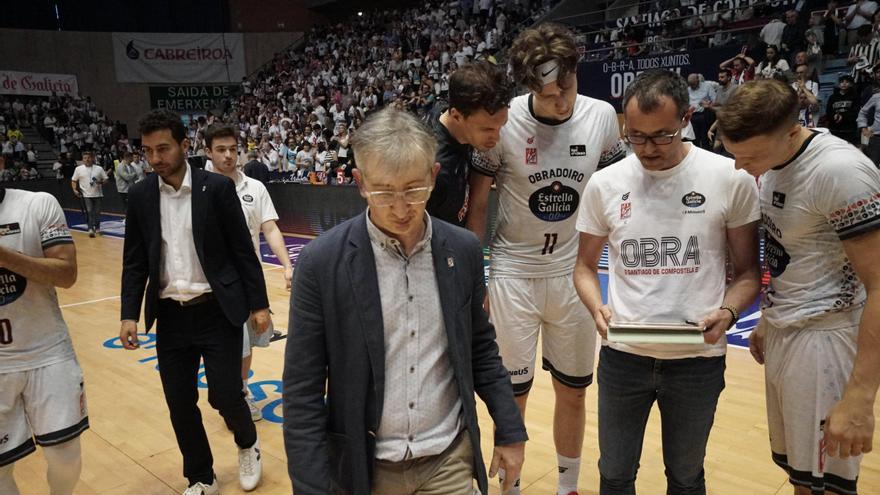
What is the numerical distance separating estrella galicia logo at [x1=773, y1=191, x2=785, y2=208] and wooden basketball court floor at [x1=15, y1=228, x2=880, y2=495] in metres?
1.80

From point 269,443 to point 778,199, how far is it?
326cm

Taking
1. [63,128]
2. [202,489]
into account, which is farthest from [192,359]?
[63,128]

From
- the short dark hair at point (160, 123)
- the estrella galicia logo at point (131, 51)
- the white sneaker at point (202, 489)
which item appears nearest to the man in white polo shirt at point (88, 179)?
the short dark hair at point (160, 123)

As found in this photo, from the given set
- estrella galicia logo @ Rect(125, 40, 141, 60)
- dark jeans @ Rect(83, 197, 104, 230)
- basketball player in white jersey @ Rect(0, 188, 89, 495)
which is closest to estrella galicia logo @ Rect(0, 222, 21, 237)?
basketball player in white jersey @ Rect(0, 188, 89, 495)

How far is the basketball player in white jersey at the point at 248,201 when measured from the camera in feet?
13.5

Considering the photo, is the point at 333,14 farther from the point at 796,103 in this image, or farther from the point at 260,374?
the point at 796,103

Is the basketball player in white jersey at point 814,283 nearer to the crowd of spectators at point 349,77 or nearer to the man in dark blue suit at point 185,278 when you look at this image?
the man in dark blue suit at point 185,278

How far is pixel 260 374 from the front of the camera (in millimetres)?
5250

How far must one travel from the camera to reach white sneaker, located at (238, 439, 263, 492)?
340 centimetres

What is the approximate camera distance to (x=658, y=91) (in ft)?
6.43

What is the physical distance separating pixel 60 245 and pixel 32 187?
67.4ft

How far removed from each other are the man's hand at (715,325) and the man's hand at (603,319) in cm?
31

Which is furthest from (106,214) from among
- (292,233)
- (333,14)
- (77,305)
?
(333,14)

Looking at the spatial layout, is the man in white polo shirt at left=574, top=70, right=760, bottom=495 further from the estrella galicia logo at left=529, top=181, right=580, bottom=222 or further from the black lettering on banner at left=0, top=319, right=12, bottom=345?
the black lettering on banner at left=0, top=319, right=12, bottom=345
